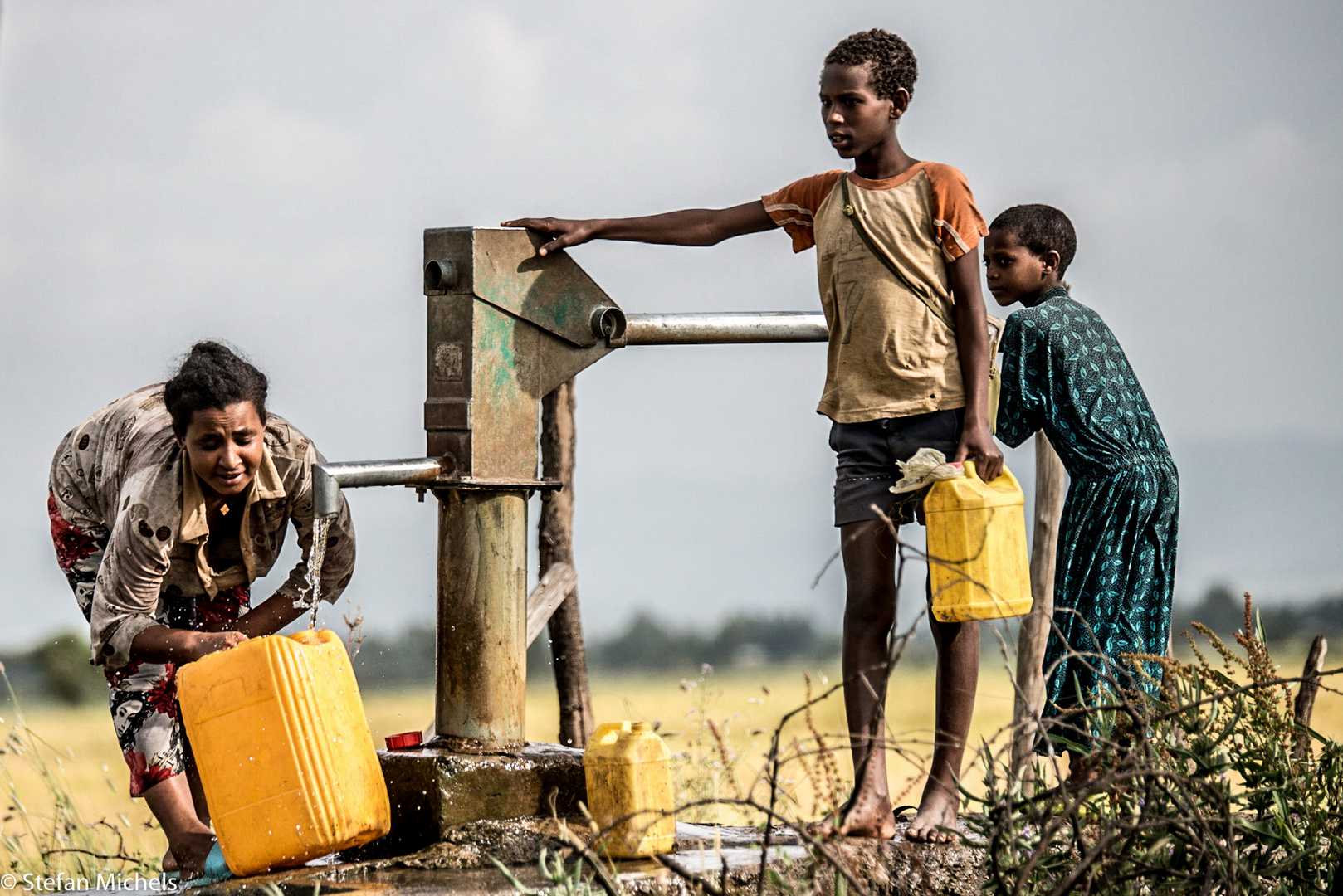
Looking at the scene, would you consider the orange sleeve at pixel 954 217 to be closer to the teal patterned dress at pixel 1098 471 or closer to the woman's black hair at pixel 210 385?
the teal patterned dress at pixel 1098 471

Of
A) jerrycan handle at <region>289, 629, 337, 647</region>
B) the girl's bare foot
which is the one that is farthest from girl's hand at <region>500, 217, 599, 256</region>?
the girl's bare foot

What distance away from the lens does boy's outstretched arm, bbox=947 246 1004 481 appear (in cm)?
303

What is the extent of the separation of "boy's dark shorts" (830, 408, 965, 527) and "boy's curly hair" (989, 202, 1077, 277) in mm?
Result: 790

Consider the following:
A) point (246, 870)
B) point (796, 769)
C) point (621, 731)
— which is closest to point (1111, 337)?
point (621, 731)

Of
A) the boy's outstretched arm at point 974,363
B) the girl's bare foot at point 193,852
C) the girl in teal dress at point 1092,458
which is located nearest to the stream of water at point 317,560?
the girl's bare foot at point 193,852

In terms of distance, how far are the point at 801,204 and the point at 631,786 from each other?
1.37m

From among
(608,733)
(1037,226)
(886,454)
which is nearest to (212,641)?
(608,733)

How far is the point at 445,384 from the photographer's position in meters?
3.25

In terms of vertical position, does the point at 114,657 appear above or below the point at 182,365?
below

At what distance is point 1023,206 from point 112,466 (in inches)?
93.1

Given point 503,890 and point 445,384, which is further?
point 445,384

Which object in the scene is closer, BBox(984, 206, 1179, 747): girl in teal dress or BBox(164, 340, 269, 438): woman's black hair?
BBox(164, 340, 269, 438): woman's black hair

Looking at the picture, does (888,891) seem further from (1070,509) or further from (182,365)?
(182,365)

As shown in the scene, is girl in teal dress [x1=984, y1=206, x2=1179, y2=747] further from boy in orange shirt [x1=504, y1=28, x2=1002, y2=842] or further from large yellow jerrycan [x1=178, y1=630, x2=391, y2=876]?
large yellow jerrycan [x1=178, y1=630, x2=391, y2=876]
